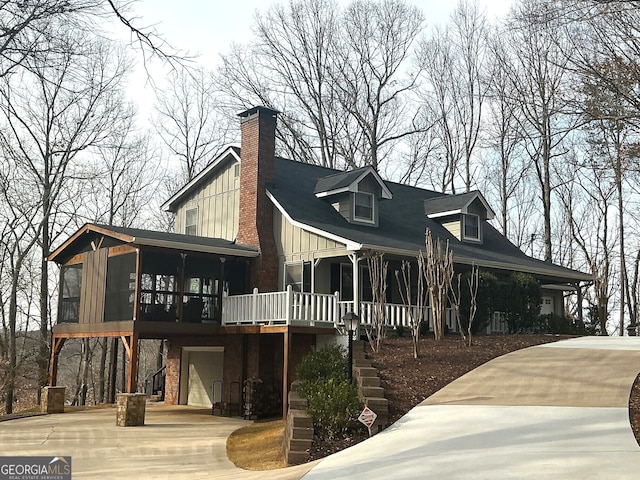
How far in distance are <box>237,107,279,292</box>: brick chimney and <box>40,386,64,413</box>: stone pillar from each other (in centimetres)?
633

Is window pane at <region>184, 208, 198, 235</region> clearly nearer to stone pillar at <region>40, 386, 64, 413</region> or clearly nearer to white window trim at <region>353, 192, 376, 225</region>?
white window trim at <region>353, 192, 376, 225</region>

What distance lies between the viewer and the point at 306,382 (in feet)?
44.7

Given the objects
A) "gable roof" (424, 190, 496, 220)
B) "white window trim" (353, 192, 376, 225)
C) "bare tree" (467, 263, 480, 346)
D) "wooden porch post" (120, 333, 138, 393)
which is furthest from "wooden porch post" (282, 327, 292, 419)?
"gable roof" (424, 190, 496, 220)

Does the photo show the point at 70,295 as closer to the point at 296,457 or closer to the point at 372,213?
the point at 372,213

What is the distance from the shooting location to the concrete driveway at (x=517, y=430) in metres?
8.40

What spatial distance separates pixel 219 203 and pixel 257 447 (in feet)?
38.4

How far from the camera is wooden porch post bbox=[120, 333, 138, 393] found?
55.4ft

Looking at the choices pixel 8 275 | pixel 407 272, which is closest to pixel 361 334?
pixel 407 272

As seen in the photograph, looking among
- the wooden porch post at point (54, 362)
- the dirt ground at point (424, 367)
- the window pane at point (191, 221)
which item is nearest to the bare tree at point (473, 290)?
the dirt ground at point (424, 367)

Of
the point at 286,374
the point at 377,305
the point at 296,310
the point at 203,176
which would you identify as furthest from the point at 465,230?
the point at 286,374

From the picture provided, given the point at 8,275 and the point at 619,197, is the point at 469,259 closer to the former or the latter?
the point at 619,197

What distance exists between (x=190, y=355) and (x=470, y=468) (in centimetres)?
1611

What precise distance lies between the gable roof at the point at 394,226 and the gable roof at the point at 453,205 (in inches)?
3.1

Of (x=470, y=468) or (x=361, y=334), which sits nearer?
(x=470, y=468)
